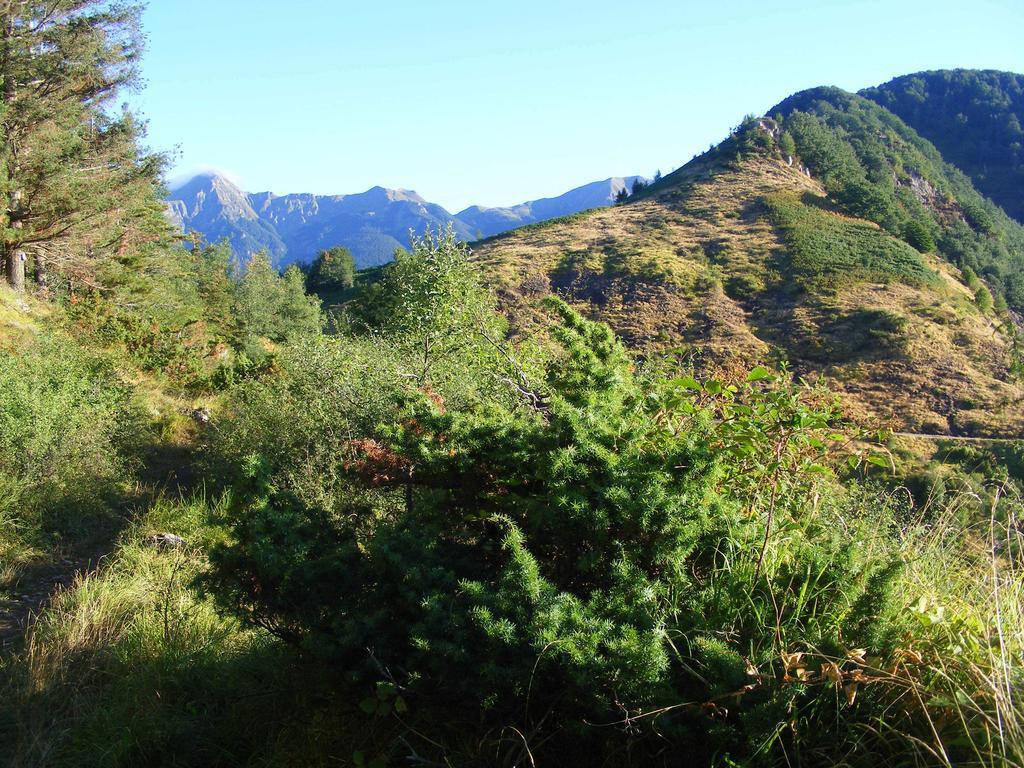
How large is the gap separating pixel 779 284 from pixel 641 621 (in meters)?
42.1

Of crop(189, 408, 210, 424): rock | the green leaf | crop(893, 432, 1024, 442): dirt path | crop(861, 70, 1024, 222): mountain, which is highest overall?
crop(861, 70, 1024, 222): mountain

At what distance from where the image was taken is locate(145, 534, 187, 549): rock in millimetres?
5520

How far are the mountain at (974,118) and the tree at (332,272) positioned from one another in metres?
85.3

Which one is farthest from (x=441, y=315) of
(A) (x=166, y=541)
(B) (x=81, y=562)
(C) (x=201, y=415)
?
(C) (x=201, y=415)

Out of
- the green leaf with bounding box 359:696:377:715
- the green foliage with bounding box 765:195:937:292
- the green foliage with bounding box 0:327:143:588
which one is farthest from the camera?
the green foliage with bounding box 765:195:937:292

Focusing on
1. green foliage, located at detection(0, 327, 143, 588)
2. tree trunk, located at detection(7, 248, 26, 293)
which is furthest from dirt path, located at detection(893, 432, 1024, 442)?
tree trunk, located at detection(7, 248, 26, 293)

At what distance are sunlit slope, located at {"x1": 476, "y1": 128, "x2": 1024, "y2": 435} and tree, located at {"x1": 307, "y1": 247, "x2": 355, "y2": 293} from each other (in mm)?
12252

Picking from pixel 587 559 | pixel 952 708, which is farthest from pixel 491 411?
pixel 952 708

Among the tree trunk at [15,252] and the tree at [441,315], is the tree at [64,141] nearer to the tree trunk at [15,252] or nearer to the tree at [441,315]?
the tree trunk at [15,252]

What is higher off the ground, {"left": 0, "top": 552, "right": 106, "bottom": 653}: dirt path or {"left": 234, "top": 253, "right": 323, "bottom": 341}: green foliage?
{"left": 234, "top": 253, "right": 323, "bottom": 341}: green foliage

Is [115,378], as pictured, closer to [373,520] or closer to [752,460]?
[373,520]

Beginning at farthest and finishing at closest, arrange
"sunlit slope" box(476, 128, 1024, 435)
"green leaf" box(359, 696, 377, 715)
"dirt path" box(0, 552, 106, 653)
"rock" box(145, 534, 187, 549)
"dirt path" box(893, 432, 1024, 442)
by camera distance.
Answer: "sunlit slope" box(476, 128, 1024, 435), "dirt path" box(893, 432, 1024, 442), "rock" box(145, 534, 187, 549), "dirt path" box(0, 552, 106, 653), "green leaf" box(359, 696, 377, 715)

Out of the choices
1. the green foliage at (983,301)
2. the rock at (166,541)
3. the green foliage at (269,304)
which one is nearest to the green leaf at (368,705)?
the rock at (166,541)

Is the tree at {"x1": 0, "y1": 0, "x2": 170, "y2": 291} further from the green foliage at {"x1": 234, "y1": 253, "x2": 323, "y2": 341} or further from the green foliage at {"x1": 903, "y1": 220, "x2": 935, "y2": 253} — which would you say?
the green foliage at {"x1": 903, "y1": 220, "x2": 935, "y2": 253}
